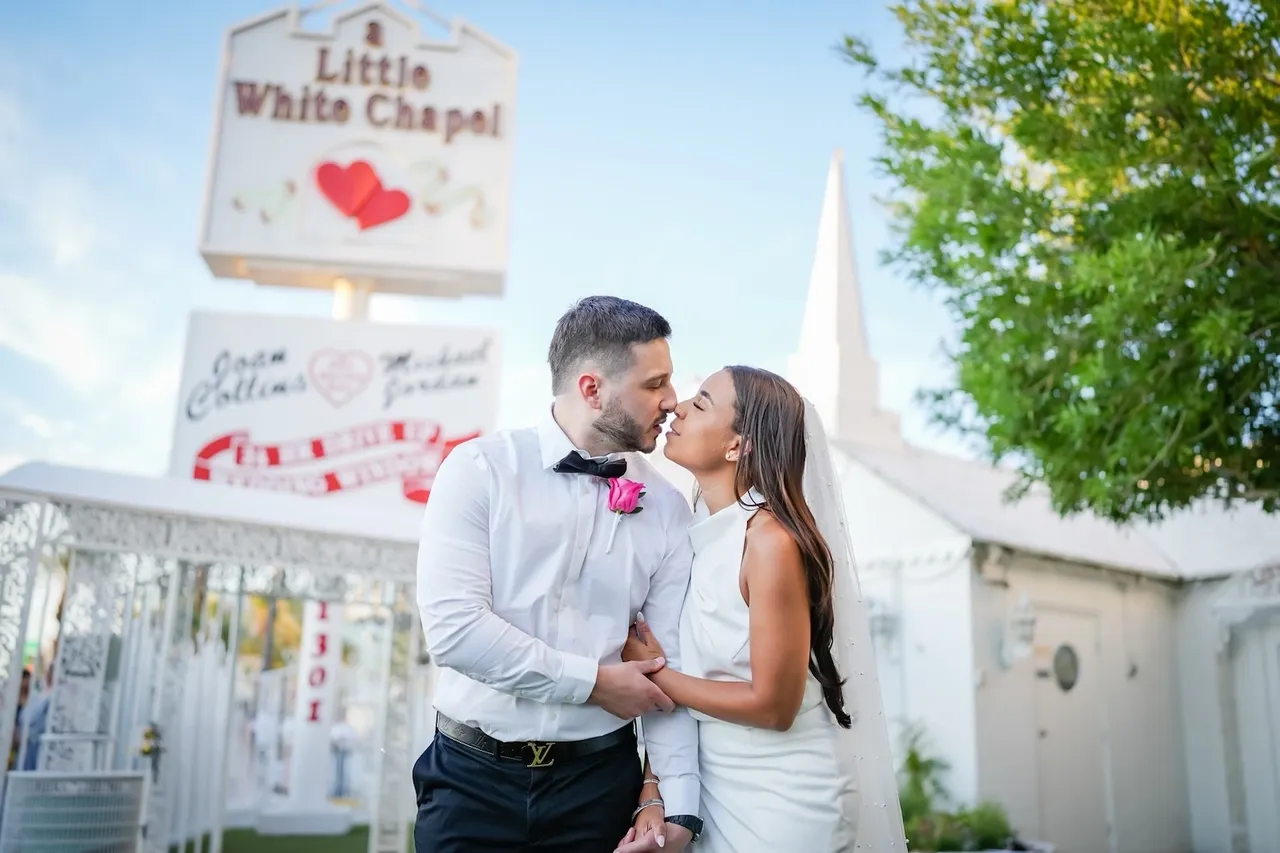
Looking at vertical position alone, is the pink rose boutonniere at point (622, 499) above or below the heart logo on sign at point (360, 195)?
below

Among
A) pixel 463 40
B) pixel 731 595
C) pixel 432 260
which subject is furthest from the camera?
pixel 463 40

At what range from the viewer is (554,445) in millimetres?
2723

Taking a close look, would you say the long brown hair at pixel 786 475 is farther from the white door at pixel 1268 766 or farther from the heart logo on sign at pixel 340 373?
the white door at pixel 1268 766

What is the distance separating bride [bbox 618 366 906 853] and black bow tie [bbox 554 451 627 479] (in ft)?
0.82

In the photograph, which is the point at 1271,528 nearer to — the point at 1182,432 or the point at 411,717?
the point at 1182,432

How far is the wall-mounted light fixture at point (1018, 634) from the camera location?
1252 centimetres

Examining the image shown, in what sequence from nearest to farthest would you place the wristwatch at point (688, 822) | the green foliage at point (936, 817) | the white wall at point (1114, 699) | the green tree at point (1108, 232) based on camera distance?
the wristwatch at point (688, 822), the green tree at point (1108, 232), the green foliage at point (936, 817), the white wall at point (1114, 699)

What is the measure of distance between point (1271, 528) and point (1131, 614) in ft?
7.33

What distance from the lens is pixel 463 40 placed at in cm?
1370

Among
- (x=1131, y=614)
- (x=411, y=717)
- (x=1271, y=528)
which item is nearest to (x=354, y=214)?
(x=411, y=717)

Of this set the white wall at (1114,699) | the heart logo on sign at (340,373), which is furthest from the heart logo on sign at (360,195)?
the white wall at (1114,699)

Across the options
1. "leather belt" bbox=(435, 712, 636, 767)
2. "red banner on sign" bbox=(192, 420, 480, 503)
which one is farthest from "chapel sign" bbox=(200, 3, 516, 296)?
"leather belt" bbox=(435, 712, 636, 767)

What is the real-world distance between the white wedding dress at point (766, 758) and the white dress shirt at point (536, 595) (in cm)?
9

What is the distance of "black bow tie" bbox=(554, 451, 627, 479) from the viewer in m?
2.68
